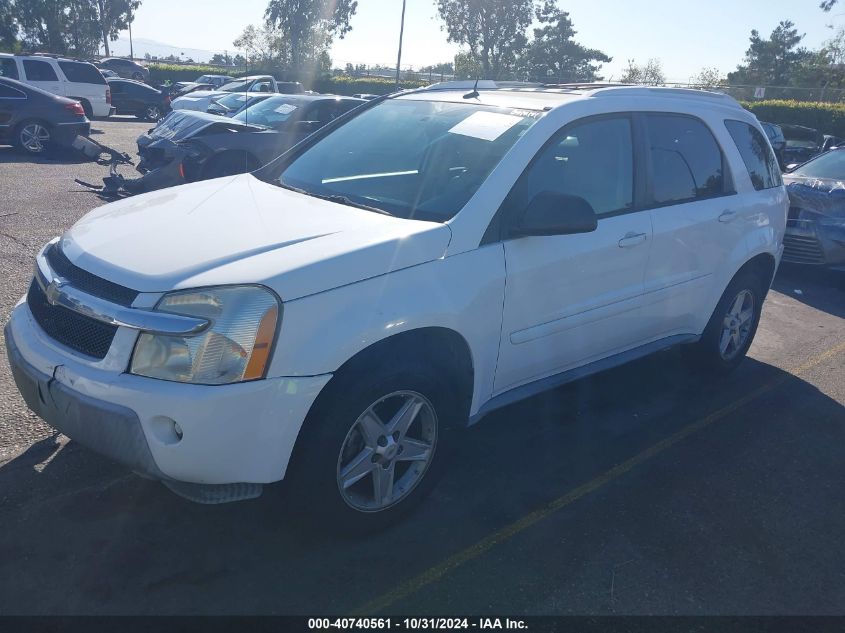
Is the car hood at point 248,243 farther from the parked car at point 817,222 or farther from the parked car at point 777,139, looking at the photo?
the parked car at point 777,139

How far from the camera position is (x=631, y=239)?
13.8 ft

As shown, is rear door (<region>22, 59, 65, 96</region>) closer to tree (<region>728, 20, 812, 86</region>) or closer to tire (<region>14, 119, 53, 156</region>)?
tire (<region>14, 119, 53, 156</region>)

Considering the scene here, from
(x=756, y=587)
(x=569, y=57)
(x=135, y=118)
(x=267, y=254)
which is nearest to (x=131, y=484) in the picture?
(x=267, y=254)

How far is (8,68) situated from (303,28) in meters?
48.7

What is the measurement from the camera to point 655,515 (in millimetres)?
3705

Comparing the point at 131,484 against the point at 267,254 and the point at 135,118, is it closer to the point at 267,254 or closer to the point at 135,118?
the point at 267,254

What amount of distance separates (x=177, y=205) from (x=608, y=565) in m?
2.67

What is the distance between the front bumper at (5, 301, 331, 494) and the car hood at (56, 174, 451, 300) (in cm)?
36

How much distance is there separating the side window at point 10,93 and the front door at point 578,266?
539 inches

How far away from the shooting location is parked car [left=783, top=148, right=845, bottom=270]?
847 cm

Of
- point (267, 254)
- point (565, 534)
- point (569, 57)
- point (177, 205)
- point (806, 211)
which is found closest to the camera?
point (267, 254)

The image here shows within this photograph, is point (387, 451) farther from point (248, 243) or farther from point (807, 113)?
point (807, 113)

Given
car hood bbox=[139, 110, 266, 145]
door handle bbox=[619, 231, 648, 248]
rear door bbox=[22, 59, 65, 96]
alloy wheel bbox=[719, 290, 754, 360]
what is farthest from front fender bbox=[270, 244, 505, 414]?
rear door bbox=[22, 59, 65, 96]

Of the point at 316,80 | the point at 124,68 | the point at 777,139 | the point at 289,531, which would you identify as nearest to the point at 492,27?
the point at 316,80
